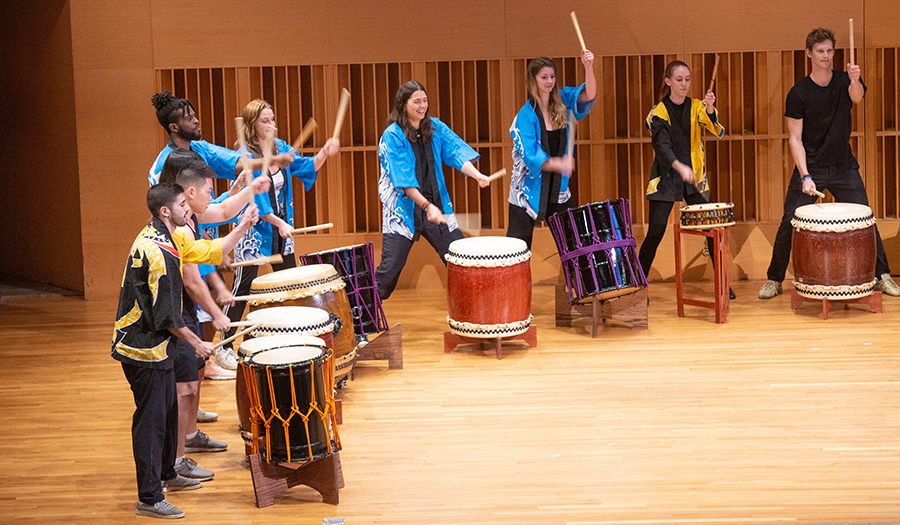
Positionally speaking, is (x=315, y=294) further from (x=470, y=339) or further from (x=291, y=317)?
(x=470, y=339)

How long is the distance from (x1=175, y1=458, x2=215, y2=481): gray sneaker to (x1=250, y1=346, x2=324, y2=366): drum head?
57cm

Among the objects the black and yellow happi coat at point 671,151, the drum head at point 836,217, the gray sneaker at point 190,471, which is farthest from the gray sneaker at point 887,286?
the gray sneaker at point 190,471

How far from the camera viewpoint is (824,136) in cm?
605

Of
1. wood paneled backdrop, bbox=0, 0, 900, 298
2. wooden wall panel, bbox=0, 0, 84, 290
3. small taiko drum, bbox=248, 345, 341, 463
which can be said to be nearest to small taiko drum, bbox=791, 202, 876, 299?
wood paneled backdrop, bbox=0, 0, 900, 298

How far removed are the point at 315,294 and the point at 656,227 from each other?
2.74 meters

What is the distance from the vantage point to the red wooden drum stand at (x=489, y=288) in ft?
16.2

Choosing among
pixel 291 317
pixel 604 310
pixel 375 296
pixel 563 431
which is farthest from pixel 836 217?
pixel 291 317

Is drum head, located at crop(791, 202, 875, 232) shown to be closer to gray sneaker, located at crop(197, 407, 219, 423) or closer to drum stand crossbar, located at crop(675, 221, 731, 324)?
drum stand crossbar, located at crop(675, 221, 731, 324)

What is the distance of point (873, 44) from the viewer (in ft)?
21.9

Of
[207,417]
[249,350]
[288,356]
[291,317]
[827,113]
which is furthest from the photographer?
[827,113]

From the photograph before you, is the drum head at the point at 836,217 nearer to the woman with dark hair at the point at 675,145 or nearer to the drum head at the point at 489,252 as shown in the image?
the woman with dark hair at the point at 675,145

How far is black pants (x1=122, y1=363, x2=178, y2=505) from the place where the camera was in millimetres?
3227

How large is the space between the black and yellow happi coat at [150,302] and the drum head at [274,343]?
284mm

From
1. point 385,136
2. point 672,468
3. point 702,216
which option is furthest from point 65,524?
point 702,216
